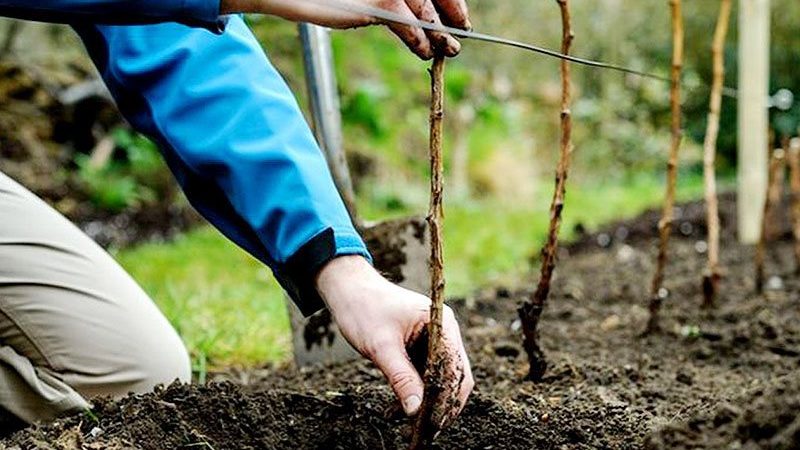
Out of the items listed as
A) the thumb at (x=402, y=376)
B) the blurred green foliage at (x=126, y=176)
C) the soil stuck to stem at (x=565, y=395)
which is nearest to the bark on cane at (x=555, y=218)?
the soil stuck to stem at (x=565, y=395)

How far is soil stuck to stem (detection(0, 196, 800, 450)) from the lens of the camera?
166cm

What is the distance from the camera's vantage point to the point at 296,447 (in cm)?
176

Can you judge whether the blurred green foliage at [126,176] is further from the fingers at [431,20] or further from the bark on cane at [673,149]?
the fingers at [431,20]

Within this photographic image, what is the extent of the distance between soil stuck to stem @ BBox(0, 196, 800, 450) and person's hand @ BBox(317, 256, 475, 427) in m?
0.15

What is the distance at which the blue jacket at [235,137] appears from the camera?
1658 millimetres

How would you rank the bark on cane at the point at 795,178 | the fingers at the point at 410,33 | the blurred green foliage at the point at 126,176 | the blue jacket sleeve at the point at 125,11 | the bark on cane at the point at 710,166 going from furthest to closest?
the blurred green foliage at the point at 126,176 → the bark on cane at the point at 795,178 → the bark on cane at the point at 710,166 → the fingers at the point at 410,33 → the blue jacket sleeve at the point at 125,11

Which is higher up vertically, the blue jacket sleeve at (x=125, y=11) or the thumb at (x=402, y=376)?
the blue jacket sleeve at (x=125, y=11)

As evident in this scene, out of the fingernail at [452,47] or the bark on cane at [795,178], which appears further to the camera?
the bark on cane at [795,178]

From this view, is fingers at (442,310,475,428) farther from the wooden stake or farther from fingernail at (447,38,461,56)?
the wooden stake

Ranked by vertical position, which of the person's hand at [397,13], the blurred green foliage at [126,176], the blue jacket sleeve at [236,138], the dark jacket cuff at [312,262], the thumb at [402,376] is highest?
the person's hand at [397,13]

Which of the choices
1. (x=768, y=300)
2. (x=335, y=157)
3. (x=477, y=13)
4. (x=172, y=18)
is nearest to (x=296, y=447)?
(x=172, y=18)

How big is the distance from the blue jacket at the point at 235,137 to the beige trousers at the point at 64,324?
42 cm

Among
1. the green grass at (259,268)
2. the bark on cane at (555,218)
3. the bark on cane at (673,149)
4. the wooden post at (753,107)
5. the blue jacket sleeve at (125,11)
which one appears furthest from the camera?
the wooden post at (753,107)

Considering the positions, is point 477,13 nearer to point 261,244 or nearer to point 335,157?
point 335,157
